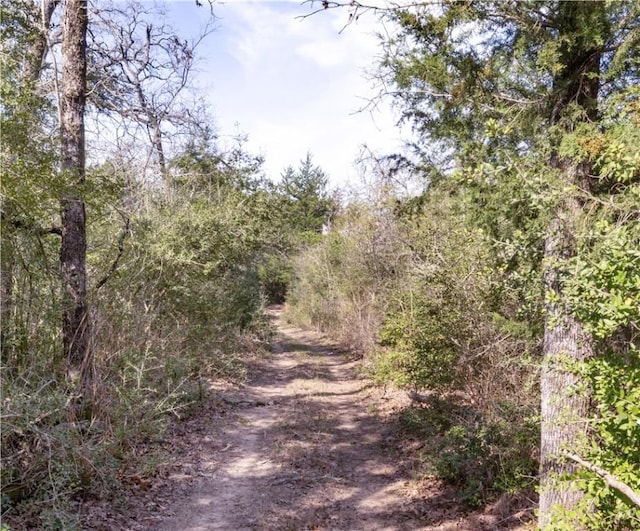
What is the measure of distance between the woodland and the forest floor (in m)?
0.36

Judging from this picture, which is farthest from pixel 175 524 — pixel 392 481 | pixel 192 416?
pixel 192 416

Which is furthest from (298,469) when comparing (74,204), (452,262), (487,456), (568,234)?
(568,234)

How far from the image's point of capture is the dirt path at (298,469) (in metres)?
5.68

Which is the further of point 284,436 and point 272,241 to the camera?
point 272,241

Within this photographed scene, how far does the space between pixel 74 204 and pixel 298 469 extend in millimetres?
4693

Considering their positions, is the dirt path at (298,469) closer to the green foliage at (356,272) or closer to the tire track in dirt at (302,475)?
the tire track in dirt at (302,475)

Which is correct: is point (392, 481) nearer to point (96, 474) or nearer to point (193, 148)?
point (96, 474)

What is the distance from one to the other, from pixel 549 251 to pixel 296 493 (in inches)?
167

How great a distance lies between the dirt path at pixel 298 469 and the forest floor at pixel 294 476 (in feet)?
0.05

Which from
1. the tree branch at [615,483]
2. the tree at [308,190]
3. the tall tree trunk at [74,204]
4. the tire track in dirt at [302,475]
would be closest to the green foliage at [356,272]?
the tire track in dirt at [302,475]

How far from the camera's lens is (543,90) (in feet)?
16.7

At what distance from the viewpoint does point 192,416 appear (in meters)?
9.02

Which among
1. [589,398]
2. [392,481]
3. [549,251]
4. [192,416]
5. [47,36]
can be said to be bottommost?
[392,481]

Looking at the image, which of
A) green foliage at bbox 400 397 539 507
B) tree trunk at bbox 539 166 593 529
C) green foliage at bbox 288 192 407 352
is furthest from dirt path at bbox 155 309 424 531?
green foliage at bbox 288 192 407 352
